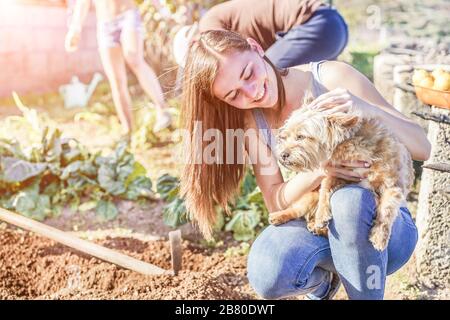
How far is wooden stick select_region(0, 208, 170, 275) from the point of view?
2266mm

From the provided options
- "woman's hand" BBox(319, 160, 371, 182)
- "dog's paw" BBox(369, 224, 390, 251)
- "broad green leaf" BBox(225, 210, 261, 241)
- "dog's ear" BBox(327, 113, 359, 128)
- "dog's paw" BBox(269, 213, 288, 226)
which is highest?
"dog's ear" BBox(327, 113, 359, 128)

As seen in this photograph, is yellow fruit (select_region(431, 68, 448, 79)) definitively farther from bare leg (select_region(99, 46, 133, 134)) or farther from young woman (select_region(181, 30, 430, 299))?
bare leg (select_region(99, 46, 133, 134))

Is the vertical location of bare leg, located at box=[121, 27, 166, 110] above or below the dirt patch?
above

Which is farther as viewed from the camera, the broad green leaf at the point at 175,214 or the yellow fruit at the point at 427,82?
the broad green leaf at the point at 175,214

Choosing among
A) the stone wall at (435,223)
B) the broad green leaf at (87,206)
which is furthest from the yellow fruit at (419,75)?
the broad green leaf at (87,206)

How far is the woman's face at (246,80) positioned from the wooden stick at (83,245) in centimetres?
76

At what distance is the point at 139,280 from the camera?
2262 millimetres

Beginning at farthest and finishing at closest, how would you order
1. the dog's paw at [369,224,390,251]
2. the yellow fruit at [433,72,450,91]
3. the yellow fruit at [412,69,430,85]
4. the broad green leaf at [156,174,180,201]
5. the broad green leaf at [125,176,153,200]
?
the broad green leaf at [125,176,153,200] < the broad green leaf at [156,174,180,201] < the yellow fruit at [412,69,430,85] < the yellow fruit at [433,72,450,91] < the dog's paw at [369,224,390,251]

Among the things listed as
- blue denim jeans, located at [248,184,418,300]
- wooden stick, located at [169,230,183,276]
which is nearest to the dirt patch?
wooden stick, located at [169,230,183,276]

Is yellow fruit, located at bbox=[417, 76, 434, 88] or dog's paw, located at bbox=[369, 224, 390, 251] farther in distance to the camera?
yellow fruit, located at bbox=[417, 76, 434, 88]

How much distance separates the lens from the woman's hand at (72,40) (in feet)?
7.80

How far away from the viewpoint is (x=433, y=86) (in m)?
2.10

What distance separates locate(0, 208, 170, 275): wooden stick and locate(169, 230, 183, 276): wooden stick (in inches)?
1.5

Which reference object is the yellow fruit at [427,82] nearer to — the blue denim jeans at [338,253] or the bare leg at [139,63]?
the blue denim jeans at [338,253]
